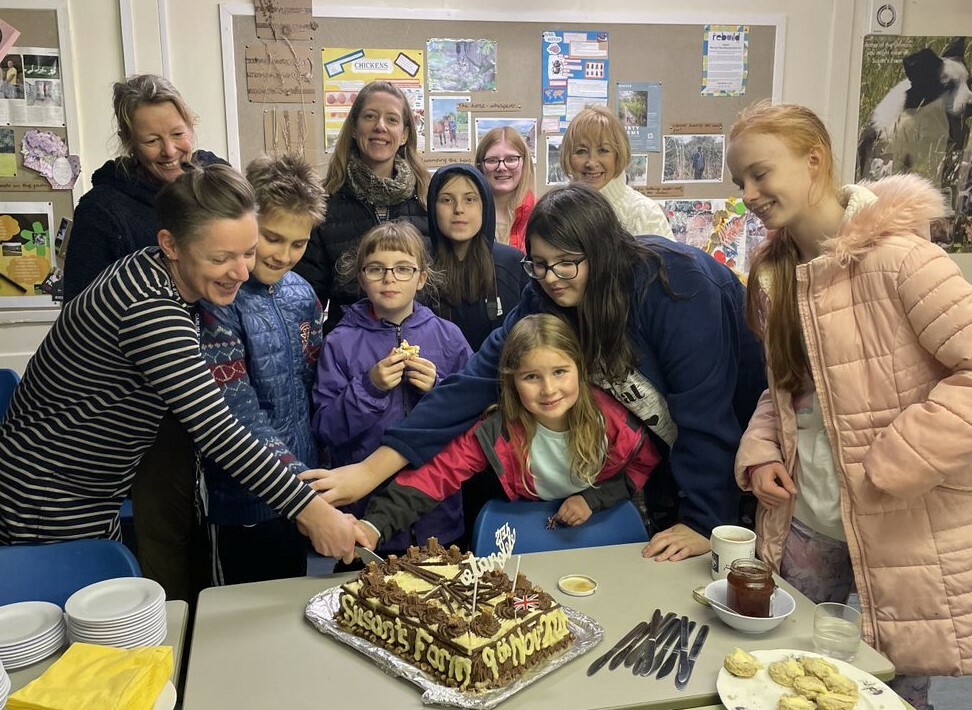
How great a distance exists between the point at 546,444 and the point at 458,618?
2.49 ft

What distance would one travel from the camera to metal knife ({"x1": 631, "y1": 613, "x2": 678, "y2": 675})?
4.80 feet

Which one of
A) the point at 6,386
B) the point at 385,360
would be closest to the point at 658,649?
the point at 385,360

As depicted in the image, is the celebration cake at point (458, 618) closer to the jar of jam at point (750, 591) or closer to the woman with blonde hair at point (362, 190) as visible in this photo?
the jar of jam at point (750, 591)

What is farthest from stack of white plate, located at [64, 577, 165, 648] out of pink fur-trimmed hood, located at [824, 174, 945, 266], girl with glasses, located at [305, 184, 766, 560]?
pink fur-trimmed hood, located at [824, 174, 945, 266]

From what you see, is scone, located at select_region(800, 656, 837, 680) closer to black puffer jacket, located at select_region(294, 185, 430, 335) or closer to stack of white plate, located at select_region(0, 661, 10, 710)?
stack of white plate, located at select_region(0, 661, 10, 710)

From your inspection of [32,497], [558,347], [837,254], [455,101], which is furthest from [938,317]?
[455,101]

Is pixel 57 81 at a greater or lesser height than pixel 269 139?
greater

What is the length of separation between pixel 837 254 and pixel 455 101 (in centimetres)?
276

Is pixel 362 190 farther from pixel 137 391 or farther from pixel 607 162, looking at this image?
pixel 137 391

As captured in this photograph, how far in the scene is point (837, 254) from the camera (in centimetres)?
168

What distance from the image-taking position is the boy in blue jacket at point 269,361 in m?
2.13

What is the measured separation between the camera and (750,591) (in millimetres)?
1560

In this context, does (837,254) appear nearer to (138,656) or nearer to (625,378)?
(625,378)

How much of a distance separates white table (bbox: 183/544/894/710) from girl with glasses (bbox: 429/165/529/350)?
1070 mm
